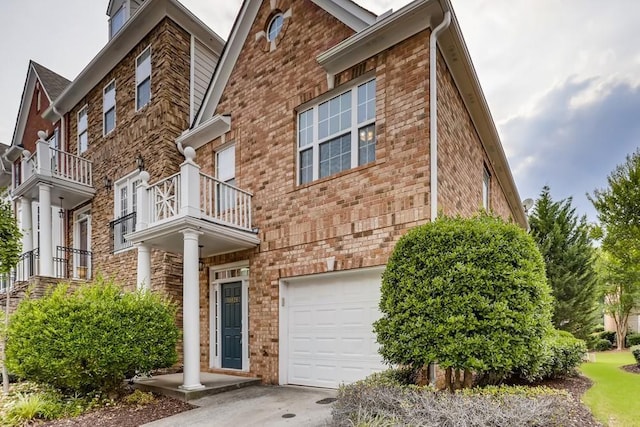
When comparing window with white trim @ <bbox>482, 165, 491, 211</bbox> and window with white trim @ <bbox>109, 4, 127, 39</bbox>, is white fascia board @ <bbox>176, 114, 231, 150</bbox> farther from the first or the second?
window with white trim @ <bbox>482, 165, 491, 211</bbox>

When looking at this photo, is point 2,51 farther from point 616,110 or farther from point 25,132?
point 616,110

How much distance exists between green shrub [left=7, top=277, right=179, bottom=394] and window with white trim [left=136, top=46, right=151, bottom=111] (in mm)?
6702

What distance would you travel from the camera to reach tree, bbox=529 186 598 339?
17.6 metres

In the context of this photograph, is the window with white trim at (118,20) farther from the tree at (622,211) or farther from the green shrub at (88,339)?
the tree at (622,211)

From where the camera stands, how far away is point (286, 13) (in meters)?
9.05

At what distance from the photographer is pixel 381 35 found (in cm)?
710

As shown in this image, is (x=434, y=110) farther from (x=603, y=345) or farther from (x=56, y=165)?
(x=603, y=345)

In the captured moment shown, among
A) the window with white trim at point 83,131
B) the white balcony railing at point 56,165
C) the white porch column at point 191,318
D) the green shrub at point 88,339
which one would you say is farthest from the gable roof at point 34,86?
the white porch column at point 191,318

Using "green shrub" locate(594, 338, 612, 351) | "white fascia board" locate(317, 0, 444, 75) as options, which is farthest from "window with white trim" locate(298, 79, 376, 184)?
"green shrub" locate(594, 338, 612, 351)

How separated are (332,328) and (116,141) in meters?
9.68

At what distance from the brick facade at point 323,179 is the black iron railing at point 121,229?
10.3 ft

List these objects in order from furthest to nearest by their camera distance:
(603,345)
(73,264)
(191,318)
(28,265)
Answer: (603,345)
(28,265)
(73,264)
(191,318)

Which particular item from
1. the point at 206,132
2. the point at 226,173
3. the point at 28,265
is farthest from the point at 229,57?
the point at 28,265

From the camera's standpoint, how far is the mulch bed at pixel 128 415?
606 centimetres
